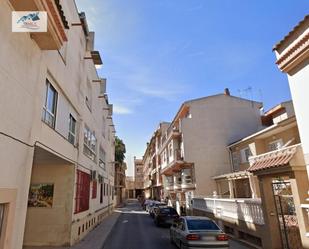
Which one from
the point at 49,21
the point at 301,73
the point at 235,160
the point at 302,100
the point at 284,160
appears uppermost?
the point at 49,21

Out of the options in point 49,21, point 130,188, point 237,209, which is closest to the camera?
point 49,21

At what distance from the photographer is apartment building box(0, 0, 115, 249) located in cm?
620

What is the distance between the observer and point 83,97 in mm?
15820

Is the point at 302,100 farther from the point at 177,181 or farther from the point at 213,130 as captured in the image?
the point at 177,181

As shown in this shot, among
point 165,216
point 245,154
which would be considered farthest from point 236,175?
point 165,216

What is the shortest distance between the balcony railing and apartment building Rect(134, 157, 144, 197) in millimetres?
70805

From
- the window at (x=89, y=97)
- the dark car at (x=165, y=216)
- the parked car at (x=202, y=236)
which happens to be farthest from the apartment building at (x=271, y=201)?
the window at (x=89, y=97)

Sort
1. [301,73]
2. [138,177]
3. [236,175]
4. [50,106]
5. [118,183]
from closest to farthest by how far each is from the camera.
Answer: [301,73] → [50,106] → [236,175] → [118,183] → [138,177]

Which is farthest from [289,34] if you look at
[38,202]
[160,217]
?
[160,217]

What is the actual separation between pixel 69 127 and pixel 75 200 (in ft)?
12.9

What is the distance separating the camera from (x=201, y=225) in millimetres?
10570

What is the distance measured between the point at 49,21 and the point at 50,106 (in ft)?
13.4

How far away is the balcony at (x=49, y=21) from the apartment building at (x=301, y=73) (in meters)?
7.78

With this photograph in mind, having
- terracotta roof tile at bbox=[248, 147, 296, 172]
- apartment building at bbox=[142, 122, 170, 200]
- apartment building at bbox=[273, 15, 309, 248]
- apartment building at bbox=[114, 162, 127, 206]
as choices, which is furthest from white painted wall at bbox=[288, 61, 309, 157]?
apartment building at bbox=[114, 162, 127, 206]
